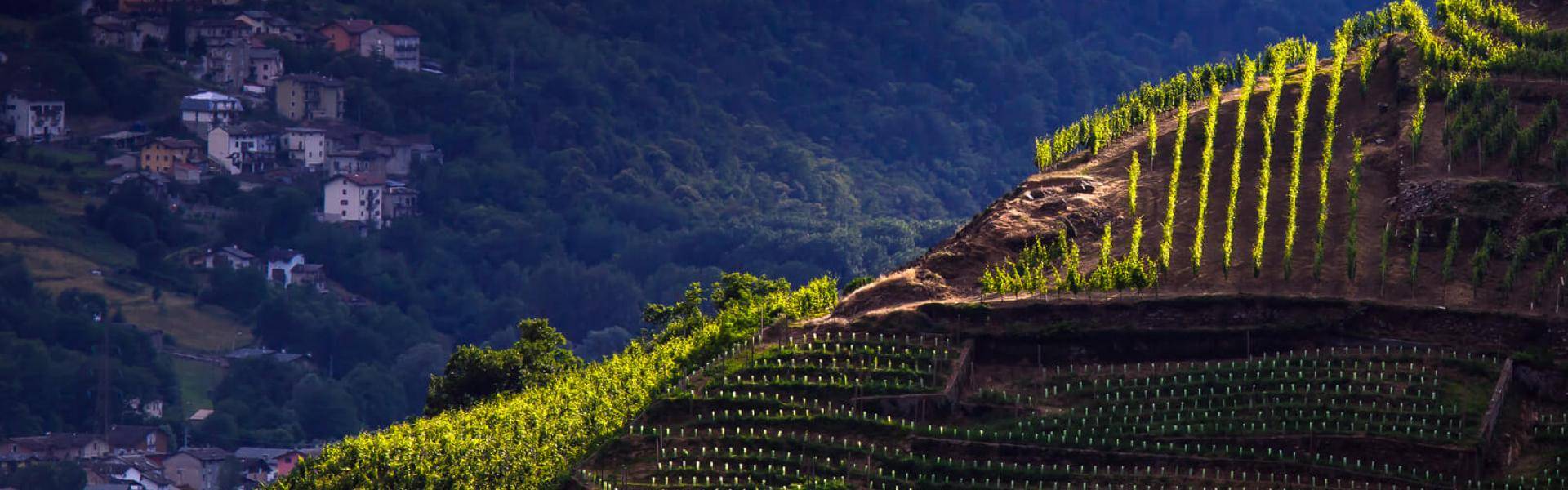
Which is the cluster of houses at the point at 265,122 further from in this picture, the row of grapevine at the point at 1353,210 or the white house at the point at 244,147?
the row of grapevine at the point at 1353,210

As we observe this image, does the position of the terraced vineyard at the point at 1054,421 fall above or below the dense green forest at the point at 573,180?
below

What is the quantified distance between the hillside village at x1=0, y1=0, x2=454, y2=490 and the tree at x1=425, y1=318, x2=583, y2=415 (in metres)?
65.7

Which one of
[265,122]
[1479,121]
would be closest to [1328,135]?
[1479,121]

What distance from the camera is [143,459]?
130 metres

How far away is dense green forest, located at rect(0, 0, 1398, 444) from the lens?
501ft

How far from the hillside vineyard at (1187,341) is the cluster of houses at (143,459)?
5695cm

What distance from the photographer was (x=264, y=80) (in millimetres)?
183625

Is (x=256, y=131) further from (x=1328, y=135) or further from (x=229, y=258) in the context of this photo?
(x=1328, y=135)

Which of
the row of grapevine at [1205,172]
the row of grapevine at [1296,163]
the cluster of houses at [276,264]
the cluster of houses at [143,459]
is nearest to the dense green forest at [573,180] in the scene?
the cluster of houses at [276,264]

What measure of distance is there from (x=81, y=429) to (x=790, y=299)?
7793 centimetres

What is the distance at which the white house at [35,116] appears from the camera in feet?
564

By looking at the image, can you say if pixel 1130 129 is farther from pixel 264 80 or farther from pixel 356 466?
pixel 264 80

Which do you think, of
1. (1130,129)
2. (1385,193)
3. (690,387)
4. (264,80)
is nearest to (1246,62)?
(1130,129)

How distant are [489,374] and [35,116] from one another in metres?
102
